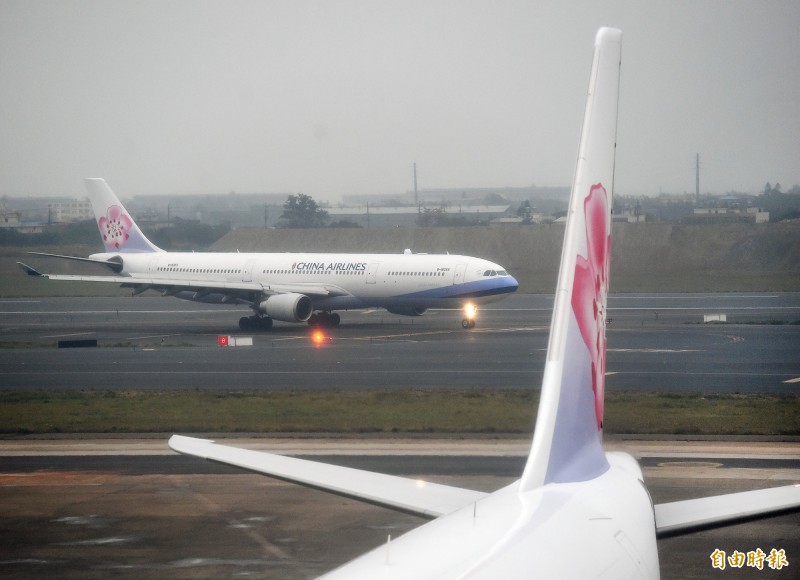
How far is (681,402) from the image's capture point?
27312 millimetres

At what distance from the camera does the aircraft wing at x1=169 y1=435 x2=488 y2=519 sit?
8.16 meters

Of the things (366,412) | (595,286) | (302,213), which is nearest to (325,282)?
(366,412)

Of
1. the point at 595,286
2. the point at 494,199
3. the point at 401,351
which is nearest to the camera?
the point at 595,286

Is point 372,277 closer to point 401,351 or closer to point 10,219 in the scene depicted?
point 401,351

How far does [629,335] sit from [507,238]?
5059cm

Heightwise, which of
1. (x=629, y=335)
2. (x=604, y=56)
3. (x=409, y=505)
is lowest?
(x=629, y=335)

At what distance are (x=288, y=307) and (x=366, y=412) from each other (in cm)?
2314

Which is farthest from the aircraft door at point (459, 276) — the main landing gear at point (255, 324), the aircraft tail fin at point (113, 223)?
the aircraft tail fin at point (113, 223)

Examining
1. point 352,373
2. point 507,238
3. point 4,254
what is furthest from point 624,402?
point 507,238

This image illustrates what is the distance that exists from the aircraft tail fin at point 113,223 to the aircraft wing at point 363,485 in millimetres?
54233

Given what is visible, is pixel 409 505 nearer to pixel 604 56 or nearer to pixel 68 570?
pixel 604 56

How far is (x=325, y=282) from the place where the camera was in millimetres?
52250

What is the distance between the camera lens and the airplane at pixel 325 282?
1959 inches

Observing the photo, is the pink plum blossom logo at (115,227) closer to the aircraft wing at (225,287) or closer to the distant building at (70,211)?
the aircraft wing at (225,287)
